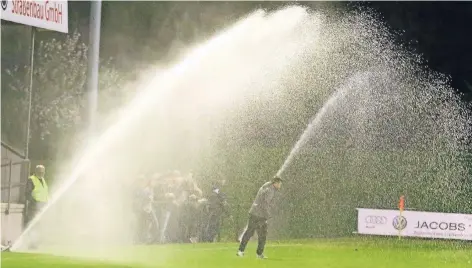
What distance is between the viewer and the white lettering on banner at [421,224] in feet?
82.2

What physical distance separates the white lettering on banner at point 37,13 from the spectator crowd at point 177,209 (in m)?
5.50

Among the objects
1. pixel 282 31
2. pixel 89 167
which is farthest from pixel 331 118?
pixel 89 167

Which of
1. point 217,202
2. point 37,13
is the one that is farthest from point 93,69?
point 217,202

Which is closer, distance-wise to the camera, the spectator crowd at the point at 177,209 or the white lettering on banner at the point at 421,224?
the spectator crowd at the point at 177,209

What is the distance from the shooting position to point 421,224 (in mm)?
25234

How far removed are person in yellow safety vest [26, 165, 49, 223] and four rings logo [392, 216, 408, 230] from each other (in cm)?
911

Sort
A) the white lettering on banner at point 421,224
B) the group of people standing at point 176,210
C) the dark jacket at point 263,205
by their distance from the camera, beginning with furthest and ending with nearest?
the white lettering on banner at point 421,224 → the group of people standing at point 176,210 → the dark jacket at point 263,205

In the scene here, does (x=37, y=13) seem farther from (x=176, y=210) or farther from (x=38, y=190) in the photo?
(x=176, y=210)

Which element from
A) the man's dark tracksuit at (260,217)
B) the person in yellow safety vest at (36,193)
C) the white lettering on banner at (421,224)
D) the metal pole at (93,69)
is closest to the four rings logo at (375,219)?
the white lettering on banner at (421,224)

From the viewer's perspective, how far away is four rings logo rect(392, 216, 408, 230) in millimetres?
25250

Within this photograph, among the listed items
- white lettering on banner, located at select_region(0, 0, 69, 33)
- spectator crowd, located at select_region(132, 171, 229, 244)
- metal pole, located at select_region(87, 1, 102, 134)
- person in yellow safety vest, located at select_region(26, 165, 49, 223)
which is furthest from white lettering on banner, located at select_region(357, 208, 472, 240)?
white lettering on banner, located at select_region(0, 0, 69, 33)

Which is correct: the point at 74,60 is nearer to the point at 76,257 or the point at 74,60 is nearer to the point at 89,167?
the point at 89,167

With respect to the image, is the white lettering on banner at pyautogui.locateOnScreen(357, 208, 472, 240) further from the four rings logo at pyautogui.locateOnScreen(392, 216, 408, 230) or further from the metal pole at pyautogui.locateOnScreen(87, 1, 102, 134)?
the metal pole at pyautogui.locateOnScreen(87, 1, 102, 134)

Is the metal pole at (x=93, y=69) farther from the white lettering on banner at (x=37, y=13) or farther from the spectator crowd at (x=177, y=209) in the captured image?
the white lettering on banner at (x=37, y=13)
